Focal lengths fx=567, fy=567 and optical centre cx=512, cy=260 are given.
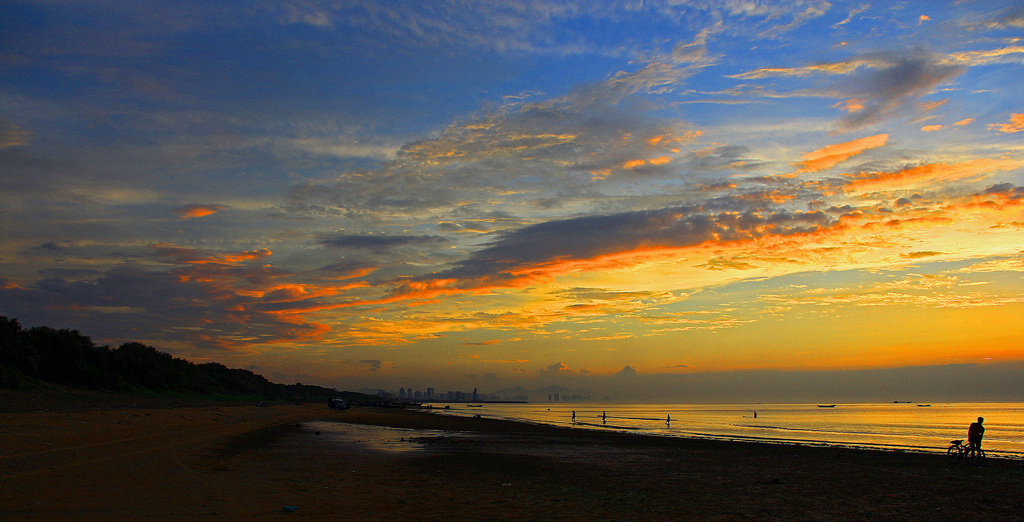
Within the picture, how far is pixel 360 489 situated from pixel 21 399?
33576 millimetres

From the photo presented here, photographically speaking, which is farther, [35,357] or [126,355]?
[126,355]

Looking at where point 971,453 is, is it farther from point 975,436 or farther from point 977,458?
point 975,436

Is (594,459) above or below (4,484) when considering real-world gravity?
below

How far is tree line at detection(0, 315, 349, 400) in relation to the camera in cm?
Result: 4825

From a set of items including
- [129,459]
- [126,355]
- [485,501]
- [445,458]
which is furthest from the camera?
[126,355]

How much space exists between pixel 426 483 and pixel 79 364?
5765 centimetres

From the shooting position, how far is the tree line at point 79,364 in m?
48.2

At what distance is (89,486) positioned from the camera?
12.3 metres

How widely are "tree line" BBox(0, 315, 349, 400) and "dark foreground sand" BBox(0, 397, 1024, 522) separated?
91.8ft

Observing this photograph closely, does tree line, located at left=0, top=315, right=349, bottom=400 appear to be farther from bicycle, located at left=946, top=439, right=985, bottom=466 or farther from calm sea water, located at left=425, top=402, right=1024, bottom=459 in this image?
bicycle, located at left=946, top=439, right=985, bottom=466

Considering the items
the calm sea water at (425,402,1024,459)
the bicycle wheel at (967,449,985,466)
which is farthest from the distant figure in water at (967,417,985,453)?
the calm sea water at (425,402,1024,459)

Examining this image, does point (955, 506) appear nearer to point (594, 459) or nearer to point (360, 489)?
point (594, 459)

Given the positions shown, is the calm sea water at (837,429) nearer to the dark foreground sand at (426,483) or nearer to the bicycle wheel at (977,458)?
the bicycle wheel at (977,458)

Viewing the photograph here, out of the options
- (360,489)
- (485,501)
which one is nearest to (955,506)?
(485,501)
